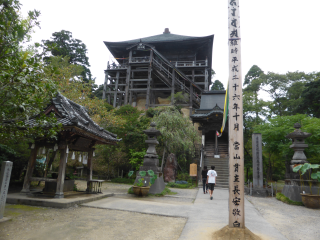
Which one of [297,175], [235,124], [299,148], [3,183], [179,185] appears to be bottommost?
[179,185]

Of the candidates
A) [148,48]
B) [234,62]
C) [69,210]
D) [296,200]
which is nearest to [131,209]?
[69,210]

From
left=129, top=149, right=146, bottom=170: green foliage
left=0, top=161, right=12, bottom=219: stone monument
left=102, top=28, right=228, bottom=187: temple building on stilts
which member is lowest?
left=0, top=161, right=12, bottom=219: stone monument

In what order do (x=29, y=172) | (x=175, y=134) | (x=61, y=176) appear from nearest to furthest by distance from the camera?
(x=61, y=176) → (x=29, y=172) → (x=175, y=134)

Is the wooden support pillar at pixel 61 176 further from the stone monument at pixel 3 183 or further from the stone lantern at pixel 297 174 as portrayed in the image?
the stone lantern at pixel 297 174

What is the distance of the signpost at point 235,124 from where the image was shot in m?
3.90

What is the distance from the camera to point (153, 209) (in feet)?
21.1

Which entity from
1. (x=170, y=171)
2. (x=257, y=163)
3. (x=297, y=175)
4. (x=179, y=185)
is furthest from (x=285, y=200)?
(x=170, y=171)

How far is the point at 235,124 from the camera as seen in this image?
13.6 ft

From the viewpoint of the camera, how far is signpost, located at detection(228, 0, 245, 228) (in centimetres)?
390

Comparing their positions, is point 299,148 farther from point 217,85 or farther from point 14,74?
point 217,85

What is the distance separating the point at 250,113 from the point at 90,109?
15.7m

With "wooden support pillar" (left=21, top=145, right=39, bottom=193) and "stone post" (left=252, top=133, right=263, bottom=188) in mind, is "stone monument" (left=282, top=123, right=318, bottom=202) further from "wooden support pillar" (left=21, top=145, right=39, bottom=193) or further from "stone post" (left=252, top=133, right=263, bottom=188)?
"wooden support pillar" (left=21, top=145, right=39, bottom=193)

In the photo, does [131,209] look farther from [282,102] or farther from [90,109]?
[282,102]

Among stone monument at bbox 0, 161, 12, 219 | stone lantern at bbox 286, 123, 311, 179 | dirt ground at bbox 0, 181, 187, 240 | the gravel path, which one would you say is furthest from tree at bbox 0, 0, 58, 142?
stone lantern at bbox 286, 123, 311, 179
